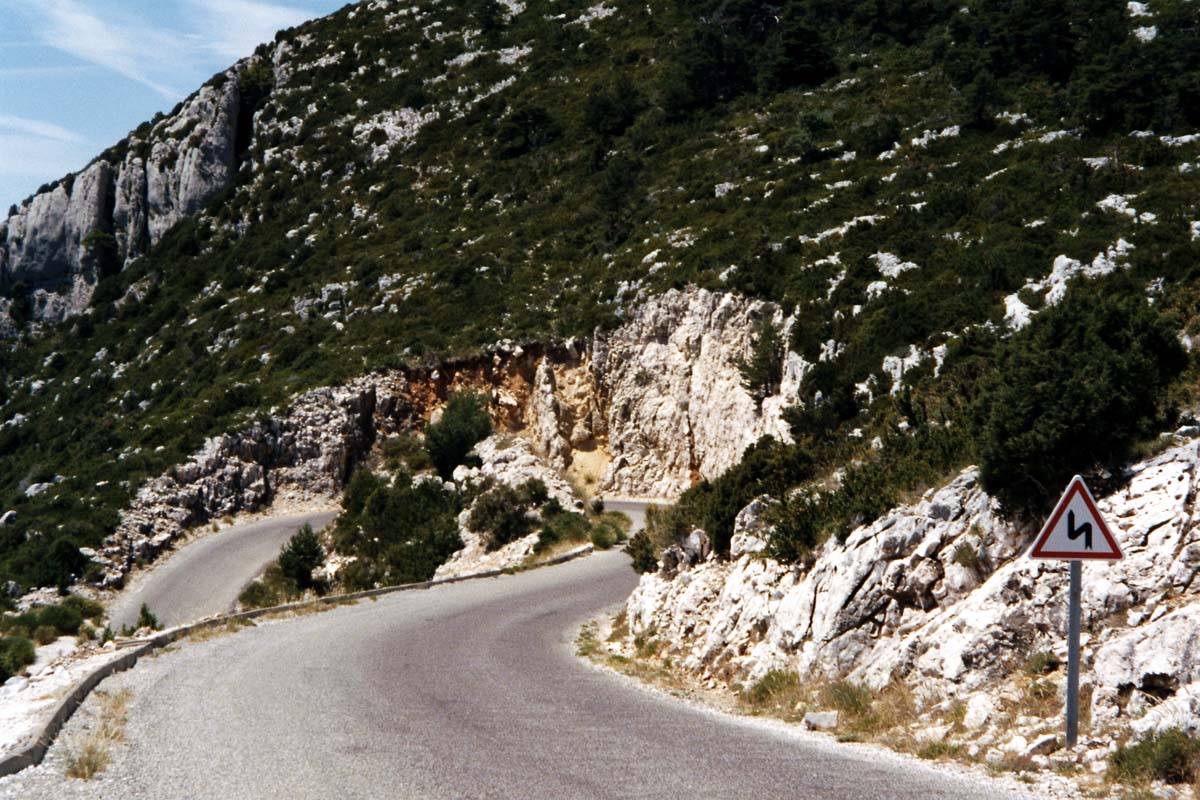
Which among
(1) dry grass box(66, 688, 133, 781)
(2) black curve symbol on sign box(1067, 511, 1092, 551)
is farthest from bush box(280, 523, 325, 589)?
(2) black curve symbol on sign box(1067, 511, 1092, 551)

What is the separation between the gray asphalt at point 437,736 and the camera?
323 inches

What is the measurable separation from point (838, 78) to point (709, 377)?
29.4 m

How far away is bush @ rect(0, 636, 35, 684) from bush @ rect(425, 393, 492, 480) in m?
21.8

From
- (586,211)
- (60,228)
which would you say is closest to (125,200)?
(60,228)

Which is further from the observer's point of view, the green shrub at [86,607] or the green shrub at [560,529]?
the green shrub at [560,529]

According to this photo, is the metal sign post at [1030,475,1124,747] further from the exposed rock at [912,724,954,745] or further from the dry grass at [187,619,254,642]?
the dry grass at [187,619,254,642]

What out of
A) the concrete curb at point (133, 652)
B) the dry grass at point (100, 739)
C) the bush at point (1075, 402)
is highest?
the bush at point (1075, 402)

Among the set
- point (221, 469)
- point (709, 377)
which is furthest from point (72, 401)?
point (709, 377)

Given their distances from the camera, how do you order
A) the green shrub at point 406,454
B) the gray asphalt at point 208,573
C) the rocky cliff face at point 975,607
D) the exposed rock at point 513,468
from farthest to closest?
the green shrub at point 406,454, the exposed rock at point 513,468, the gray asphalt at point 208,573, the rocky cliff face at point 975,607

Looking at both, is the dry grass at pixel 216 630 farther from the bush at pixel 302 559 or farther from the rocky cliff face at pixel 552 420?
the rocky cliff face at pixel 552 420

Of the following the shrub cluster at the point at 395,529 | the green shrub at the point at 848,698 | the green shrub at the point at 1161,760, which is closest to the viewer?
the green shrub at the point at 1161,760

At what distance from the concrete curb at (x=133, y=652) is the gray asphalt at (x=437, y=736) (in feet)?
0.79

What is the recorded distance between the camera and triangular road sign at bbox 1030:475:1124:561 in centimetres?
825

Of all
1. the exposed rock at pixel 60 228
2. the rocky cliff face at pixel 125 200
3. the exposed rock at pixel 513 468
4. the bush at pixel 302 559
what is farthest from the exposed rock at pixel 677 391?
the exposed rock at pixel 60 228
